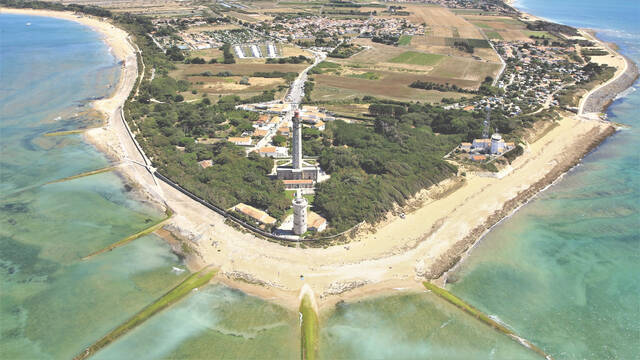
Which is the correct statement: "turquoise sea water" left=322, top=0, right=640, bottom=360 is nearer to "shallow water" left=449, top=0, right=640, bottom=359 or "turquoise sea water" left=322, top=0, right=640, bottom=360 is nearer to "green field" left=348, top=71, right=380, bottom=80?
"shallow water" left=449, top=0, right=640, bottom=359

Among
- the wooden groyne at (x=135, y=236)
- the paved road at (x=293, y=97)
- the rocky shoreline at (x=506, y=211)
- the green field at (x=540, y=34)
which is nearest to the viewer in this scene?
the rocky shoreline at (x=506, y=211)

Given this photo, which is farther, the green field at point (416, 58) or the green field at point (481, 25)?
the green field at point (481, 25)

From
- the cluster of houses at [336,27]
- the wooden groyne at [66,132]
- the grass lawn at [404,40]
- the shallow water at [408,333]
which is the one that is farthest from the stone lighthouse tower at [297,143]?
the cluster of houses at [336,27]

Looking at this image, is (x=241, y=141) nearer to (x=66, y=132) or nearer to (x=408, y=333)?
(x=66, y=132)

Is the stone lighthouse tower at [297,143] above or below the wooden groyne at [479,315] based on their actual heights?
above

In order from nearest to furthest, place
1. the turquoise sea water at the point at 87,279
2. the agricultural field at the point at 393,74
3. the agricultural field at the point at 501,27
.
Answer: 1. the turquoise sea water at the point at 87,279
2. the agricultural field at the point at 393,74
3. the agricultural field at the point at 501,27

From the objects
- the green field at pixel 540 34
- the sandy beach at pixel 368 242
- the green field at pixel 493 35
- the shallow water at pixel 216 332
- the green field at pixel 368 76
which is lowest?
the shallow water at pixel 216 332

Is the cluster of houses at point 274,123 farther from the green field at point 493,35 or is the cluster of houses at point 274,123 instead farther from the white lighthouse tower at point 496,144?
the green field at point 493,35

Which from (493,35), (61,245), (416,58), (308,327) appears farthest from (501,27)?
(61,245)
